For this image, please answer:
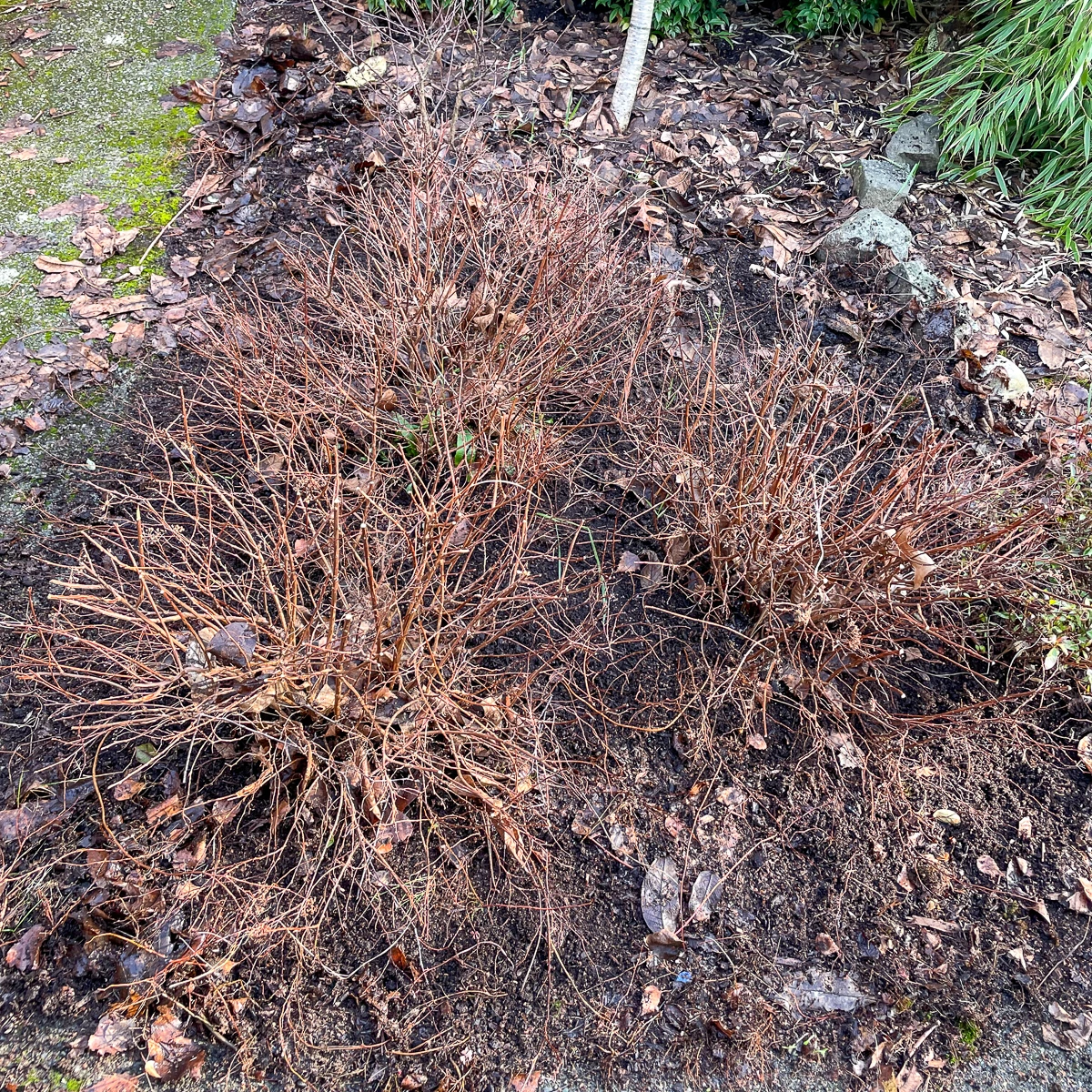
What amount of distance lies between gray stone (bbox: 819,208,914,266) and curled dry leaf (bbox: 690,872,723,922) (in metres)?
2.51

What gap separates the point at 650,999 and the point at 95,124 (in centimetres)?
420

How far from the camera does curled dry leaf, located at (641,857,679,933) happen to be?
6.18ft

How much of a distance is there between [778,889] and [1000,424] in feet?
6.02

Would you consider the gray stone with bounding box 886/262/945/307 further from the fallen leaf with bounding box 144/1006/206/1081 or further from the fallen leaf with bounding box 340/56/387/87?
the fallen leaf with bounding box 144/1006/206/1081

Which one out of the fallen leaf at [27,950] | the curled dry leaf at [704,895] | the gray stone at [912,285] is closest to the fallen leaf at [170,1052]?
the fallen leaf at [27,950]

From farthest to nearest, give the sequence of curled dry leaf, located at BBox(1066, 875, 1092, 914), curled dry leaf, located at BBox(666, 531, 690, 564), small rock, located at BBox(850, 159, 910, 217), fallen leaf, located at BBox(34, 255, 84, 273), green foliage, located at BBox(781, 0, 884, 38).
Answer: green foliage, located at BBox(781, 0, 884, 38), small rock, located at BBox(850, 159, 910, 217), fallen leaf, located at BBox(34, 255, 84, 273), curled dry leaf, located at BBox(666, 531, 690, 564), curled dry leaf, located at BBox(1066, 875, 1092, 914)

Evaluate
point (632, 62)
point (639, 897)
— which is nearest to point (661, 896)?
point (639, 897)

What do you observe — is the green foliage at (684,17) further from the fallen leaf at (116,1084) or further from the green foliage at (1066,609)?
the fallen leaf at (116,1084)

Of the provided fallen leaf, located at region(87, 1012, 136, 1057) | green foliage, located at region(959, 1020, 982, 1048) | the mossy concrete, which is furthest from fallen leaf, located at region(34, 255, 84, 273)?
green foliage, located at region(959, 1020, 982, 1048)

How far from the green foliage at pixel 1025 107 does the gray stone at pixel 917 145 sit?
5 centimetres

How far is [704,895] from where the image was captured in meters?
1.93

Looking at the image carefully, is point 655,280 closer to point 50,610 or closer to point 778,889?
point 778,889

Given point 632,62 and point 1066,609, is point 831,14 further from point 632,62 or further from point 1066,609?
point 1066,609

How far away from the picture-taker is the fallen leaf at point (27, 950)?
171 centimetres
